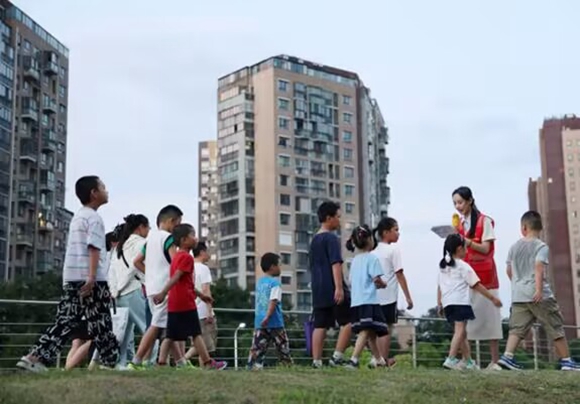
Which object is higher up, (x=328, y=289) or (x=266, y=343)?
(x=328, y=289)

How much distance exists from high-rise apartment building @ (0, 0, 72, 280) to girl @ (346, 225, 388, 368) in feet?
157

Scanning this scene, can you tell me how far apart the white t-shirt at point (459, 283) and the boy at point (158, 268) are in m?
2.72

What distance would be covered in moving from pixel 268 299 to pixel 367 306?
58.5 inches

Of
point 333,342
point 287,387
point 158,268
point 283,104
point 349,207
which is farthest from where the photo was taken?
point 349,207

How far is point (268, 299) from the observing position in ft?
31.8

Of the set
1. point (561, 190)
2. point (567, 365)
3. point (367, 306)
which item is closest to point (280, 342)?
point (367, 306)

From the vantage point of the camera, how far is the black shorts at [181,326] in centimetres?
799

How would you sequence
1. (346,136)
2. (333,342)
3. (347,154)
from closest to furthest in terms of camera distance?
(333,342) < (347,154) < (346,136)

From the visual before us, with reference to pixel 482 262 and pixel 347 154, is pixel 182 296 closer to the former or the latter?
pixel 482 262

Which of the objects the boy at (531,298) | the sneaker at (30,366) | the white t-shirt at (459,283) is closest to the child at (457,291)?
the white t-shirt at (459,283)

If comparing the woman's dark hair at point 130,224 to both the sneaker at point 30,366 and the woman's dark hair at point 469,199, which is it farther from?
the woman's dark hair at point 469,199

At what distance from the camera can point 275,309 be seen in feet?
31.5

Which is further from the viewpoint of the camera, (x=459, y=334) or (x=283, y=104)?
(x=283, y=104)

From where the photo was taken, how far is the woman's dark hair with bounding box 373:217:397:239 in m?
9.31
